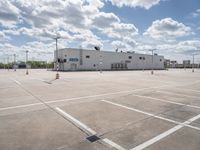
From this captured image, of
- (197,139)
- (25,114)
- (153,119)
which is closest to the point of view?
(197,139)

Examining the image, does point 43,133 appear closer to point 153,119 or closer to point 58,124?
point 58,124

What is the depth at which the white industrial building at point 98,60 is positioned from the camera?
51.7 meters

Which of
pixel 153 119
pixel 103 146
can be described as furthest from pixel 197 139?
pixel 103 146

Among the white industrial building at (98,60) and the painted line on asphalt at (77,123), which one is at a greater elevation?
the white industrial building at (98,60)

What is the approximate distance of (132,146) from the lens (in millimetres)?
3771

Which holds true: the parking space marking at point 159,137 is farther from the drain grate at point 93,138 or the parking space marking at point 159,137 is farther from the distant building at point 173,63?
the distant building at point 173,63

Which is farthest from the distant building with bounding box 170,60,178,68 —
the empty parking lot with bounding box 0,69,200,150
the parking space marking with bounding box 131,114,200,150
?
the parking space marking with bounding box 131,114,200,150

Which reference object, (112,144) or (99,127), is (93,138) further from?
(99,127)

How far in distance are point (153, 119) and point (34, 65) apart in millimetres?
94910

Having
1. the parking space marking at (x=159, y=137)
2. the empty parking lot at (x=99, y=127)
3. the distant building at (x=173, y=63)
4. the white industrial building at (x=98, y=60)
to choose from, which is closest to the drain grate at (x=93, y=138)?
the empty parking lot at (x=99, y=127)

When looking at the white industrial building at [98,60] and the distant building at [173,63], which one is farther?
the distant building at [173,63]

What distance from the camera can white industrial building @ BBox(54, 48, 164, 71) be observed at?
51656 mm

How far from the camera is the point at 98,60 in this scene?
5838 centimetres

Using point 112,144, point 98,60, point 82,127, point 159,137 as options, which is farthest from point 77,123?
point 98,60
